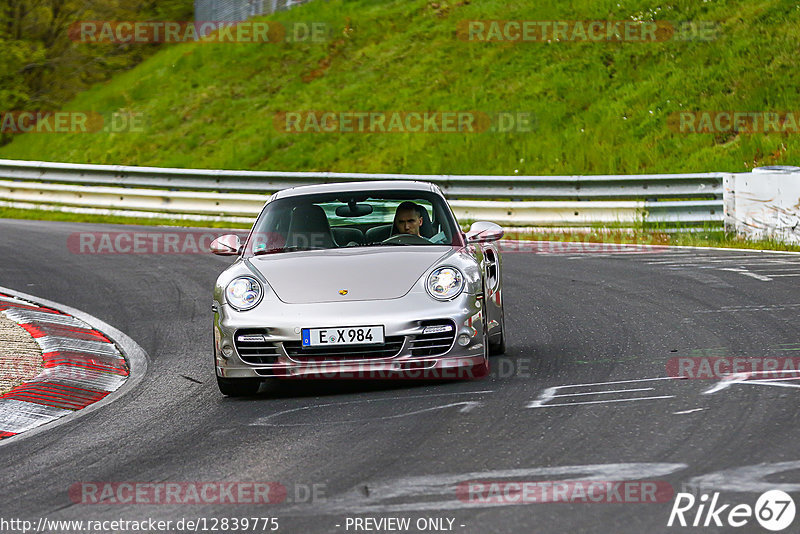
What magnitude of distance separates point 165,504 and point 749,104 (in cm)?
1939

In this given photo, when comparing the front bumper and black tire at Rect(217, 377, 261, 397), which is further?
black tire at Rect(217, 377, 261, 397)

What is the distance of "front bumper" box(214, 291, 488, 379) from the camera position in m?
7.00

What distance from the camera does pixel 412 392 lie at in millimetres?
7129

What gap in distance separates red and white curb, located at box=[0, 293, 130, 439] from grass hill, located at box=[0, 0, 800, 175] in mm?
13323

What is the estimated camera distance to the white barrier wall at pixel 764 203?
47.3 ft

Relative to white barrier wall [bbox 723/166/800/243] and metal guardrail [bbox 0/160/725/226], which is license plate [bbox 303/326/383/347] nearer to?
white barrier wall [bbox 723/166/800/243]

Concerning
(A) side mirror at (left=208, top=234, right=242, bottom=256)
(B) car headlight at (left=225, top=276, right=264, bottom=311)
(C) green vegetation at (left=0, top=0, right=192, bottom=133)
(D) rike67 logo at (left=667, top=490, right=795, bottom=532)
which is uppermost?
(C) green vegetation at (left=0, top=0, right=192, bottom=133)

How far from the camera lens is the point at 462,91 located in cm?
2783

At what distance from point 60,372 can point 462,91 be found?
2040cm

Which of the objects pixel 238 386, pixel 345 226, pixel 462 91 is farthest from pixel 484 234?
pixel 462 91

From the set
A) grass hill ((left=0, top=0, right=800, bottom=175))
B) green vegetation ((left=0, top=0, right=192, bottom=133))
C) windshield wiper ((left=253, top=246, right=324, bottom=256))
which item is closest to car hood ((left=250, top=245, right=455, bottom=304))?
windshield wiper ((left=253, top=246, right=324, bottom=256))

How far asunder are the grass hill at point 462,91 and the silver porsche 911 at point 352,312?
13712 millimetres

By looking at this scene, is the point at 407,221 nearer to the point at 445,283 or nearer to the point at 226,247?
the point at 445,283

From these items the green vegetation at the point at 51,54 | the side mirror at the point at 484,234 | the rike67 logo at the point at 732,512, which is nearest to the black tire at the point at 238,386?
the side mirror at the point at 484,234
